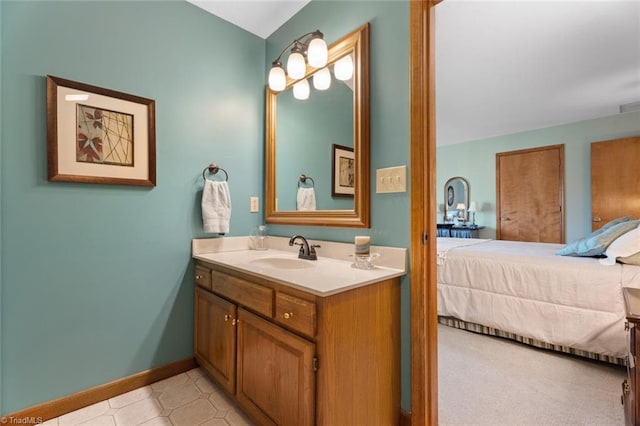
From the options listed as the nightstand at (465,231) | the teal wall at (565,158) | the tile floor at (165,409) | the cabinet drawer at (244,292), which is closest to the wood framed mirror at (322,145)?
the cabinet drawer at (244,292)

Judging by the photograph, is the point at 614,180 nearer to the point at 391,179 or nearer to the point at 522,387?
the point at 522,387

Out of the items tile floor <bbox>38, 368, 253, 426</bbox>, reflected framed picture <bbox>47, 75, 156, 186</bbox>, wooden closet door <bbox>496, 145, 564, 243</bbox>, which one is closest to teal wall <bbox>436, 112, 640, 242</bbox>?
wooden closet door <bbox>496, 145, 564, 243</bbox>

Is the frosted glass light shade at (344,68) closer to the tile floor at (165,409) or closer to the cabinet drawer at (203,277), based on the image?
the cabinet drawer at (203,277)

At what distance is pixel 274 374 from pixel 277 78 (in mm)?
1778

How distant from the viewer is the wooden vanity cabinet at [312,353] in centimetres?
103

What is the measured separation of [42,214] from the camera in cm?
145

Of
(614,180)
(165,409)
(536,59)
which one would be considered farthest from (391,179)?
(614,180)

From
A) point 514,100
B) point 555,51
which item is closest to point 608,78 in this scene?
point 514,100

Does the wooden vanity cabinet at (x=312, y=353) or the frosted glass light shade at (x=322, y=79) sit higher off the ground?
the frosted glass light shade at (x=322, y=79)

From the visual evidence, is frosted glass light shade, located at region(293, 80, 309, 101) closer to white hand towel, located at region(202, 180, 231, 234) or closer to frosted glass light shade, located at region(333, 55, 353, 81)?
frosted glass light shade, located at region(333, 55, 353, 81)

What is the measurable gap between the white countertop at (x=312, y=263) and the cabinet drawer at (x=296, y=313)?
6cm

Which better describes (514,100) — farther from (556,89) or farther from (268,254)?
(268,254)

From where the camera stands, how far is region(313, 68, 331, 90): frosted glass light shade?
177cm

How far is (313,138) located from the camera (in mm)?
1930
